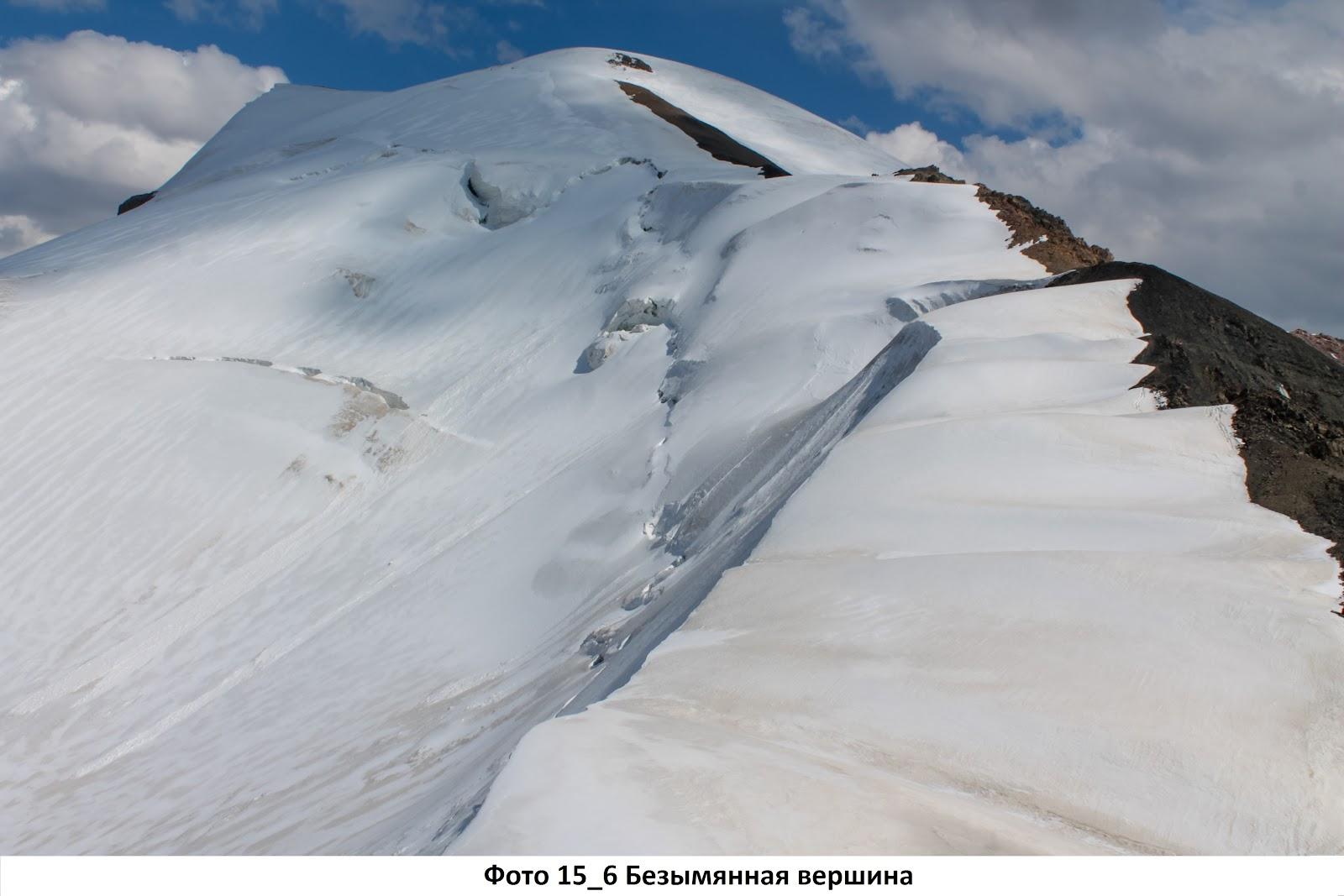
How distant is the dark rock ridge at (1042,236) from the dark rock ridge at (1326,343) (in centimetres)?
231

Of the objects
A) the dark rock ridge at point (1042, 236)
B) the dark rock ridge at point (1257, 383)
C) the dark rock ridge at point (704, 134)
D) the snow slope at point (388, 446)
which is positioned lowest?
the snow slope at point (388, 446)

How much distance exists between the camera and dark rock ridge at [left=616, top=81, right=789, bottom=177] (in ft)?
66.9

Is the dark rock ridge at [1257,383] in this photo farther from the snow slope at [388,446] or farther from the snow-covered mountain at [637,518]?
the snow slope at [388,446]

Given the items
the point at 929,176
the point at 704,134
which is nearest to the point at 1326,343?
the point at 929,176

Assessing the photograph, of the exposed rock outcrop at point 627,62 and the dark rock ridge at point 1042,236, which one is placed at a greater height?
the exposed rock outcrop at point 627,62

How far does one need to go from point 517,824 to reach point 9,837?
855cm

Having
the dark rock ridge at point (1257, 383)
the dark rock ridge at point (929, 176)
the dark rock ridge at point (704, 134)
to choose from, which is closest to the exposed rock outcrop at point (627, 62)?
the dark rock ridge at point (704, 134)

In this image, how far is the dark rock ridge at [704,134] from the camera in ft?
66.9

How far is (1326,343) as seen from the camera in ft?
39.2

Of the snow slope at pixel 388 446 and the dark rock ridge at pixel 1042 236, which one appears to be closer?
the snow slope at pixel 388 446

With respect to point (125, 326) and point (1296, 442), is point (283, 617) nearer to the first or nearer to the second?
point (125, 326)

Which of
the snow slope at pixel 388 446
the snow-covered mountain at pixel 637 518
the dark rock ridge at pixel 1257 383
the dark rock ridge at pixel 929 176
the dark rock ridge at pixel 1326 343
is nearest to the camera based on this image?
the snow-covered mountain at pixel 637 518

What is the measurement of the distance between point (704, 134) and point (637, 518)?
13054mm

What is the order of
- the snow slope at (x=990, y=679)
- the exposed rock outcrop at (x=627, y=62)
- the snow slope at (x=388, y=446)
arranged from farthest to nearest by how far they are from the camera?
the exposed rock outcrop at (x=627, y=62) → the snow slope at (x=388, y=446) → the snow slope at (x=990, y=679)
